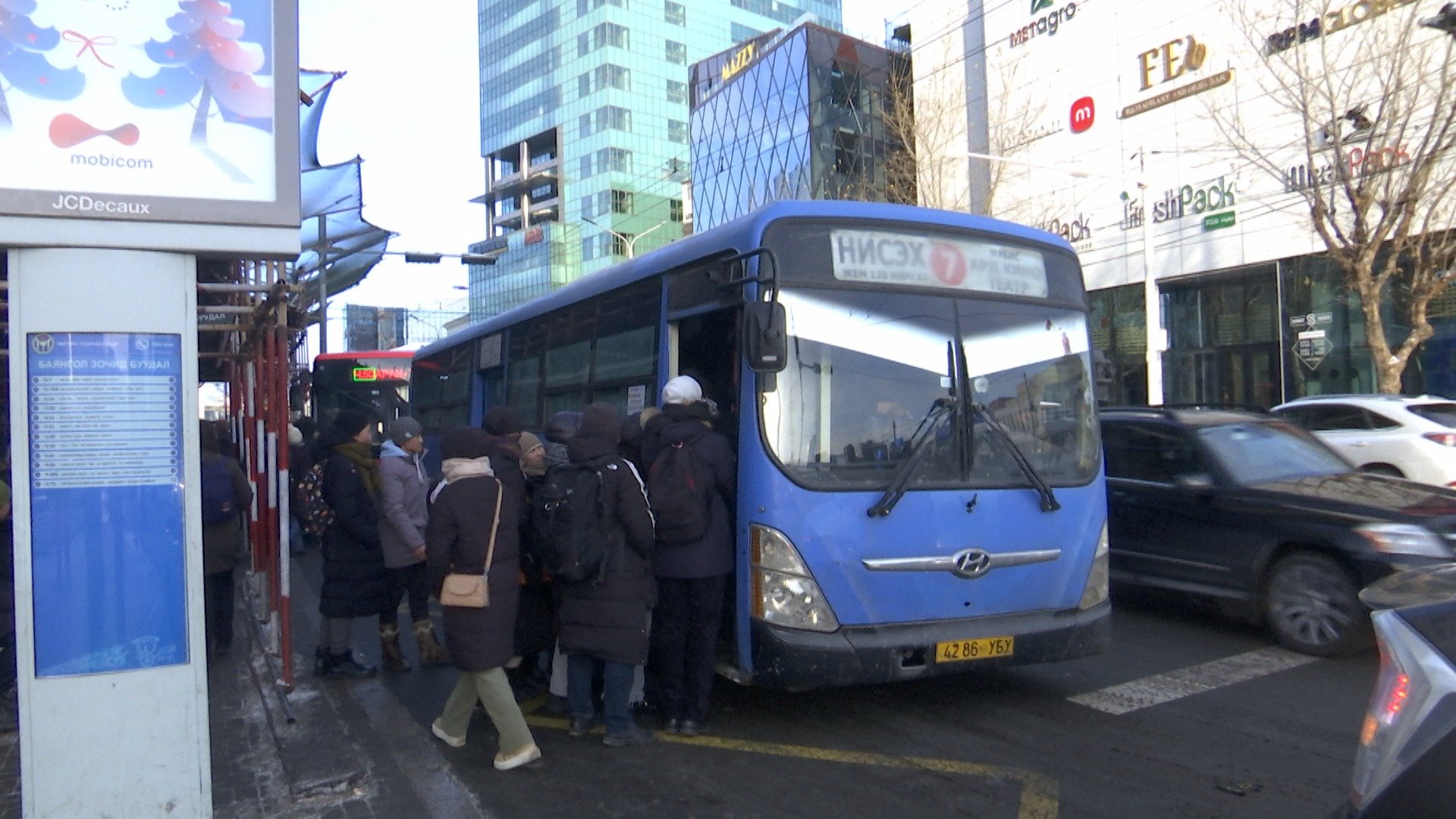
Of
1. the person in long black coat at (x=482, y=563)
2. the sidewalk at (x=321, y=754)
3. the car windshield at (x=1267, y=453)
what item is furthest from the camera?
the car windshield at (x=1267, y=453)

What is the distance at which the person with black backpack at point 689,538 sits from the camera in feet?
18.2

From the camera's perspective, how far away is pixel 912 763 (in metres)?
5.35

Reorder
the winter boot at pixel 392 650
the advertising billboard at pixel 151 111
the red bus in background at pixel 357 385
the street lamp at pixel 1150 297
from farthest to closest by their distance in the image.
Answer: the street lamp at pixel 1150 297
the red bus in background at pixel 357 385
the winter boot at pixel 392 650
the advertising billboard at pixel 151 111

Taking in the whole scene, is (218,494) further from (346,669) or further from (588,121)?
(588,121)

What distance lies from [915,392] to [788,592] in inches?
50.5

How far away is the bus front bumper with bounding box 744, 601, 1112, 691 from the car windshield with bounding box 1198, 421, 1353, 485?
10.4 feet

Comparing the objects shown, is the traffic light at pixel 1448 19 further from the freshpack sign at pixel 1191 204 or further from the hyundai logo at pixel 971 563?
the freshpack sign at pixel 1191 204

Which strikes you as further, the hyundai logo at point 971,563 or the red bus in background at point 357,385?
the red bus in background at point 357,385

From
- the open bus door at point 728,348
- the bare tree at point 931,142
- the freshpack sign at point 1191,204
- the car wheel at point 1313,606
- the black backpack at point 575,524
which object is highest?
the bare tree at point 931,142

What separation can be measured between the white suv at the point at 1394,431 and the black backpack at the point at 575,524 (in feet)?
33.8

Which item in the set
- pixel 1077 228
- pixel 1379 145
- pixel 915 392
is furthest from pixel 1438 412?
pixel 1077 228

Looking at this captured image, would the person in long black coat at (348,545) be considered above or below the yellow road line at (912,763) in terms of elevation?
above

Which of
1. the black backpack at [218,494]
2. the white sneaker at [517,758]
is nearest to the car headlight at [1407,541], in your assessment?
the white sneaker at [517,758]

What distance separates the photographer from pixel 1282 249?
20922 mm
